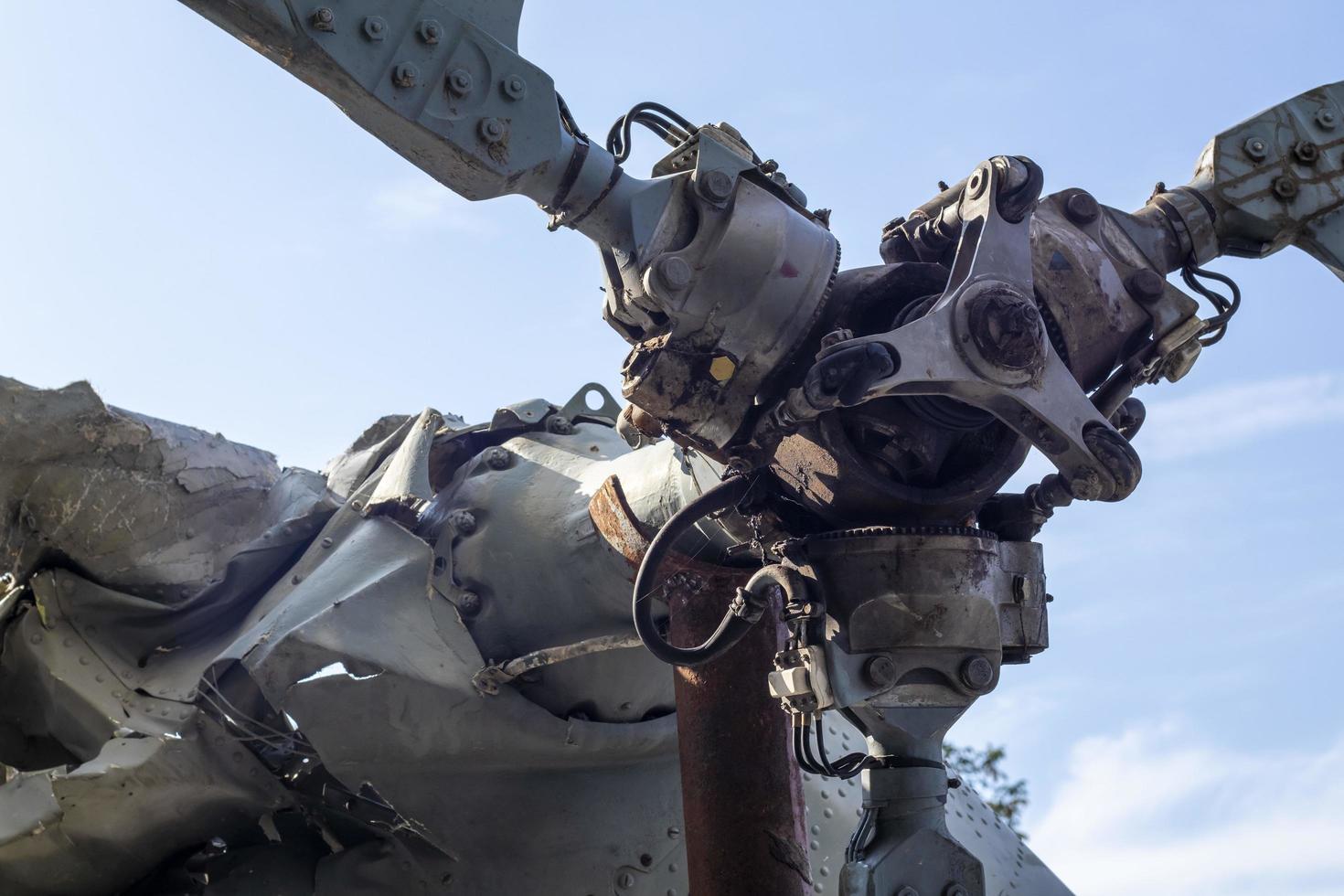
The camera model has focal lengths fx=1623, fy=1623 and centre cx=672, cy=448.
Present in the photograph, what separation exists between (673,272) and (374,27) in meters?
0.71

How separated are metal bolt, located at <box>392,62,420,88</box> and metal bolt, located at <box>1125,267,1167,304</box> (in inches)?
61.3

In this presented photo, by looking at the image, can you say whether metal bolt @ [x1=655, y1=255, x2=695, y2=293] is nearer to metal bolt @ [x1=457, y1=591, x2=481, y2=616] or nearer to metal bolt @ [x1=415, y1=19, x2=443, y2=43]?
metal bolt @ [x1=415, y1=19, x2=443, y2=43]

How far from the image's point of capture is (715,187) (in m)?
3.16

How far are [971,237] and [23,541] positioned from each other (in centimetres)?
308

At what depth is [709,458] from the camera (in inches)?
139

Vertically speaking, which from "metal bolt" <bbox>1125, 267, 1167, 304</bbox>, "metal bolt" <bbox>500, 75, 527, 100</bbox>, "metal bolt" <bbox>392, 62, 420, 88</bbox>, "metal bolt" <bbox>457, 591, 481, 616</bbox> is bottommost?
"metal bolt" <bbox>457, 591, 481, 616</bbox>

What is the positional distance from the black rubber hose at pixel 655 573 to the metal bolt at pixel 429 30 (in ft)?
3.62

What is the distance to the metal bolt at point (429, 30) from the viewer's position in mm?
3041

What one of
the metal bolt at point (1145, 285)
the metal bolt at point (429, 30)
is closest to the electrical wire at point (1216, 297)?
the metal bolt at point (1145, 285)

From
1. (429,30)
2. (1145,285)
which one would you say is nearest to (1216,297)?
(1145,285)

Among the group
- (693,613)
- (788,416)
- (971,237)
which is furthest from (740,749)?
(971,237)

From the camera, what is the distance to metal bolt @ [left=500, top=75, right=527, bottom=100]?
312cm

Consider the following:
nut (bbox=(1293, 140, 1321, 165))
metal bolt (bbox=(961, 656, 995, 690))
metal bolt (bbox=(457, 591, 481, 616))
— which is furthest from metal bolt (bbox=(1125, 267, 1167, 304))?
metal bolt (bbox=(457, 591, 481, 616))

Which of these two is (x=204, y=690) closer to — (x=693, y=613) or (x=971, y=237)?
(x=693, y=613)
